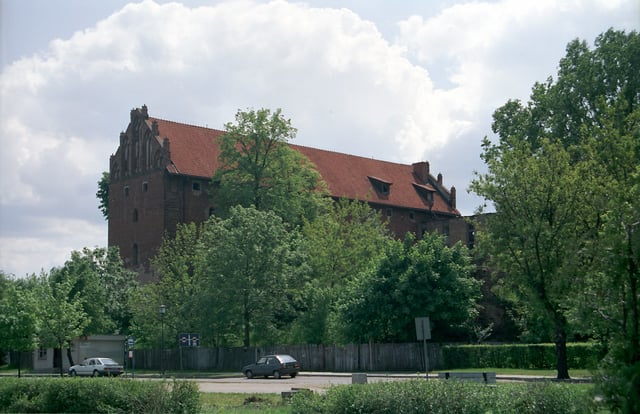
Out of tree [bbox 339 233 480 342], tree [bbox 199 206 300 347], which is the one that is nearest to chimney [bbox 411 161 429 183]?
tree [bbox 199 206 300 347]

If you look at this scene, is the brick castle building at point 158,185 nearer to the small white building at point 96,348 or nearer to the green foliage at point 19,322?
the small white building at point 96,348

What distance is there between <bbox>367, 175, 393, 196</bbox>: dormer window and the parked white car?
138 feet

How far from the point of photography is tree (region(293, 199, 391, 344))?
5291 centimetres

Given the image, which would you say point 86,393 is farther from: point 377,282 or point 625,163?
point 377,282

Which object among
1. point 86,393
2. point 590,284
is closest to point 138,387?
point 86,393

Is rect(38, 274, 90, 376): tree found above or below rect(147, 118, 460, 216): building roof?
below

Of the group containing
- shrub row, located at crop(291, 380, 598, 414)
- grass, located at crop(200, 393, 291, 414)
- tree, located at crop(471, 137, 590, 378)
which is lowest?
grass, located at crop(200, 393, 291, 414)

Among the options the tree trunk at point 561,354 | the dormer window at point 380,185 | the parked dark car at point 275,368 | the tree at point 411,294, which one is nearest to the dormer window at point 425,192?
the dormer window at point 380,185

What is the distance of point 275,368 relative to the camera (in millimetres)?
43812

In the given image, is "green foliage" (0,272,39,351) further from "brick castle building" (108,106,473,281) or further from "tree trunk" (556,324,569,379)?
"tree trunk" (556,324,569,379)

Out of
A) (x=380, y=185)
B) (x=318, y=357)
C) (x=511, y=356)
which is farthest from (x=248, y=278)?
(x=380, y=185)

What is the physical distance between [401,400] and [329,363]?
34.7 metres

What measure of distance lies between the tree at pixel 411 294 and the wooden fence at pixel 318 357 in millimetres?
894

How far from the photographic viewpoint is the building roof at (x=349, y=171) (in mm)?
72312
